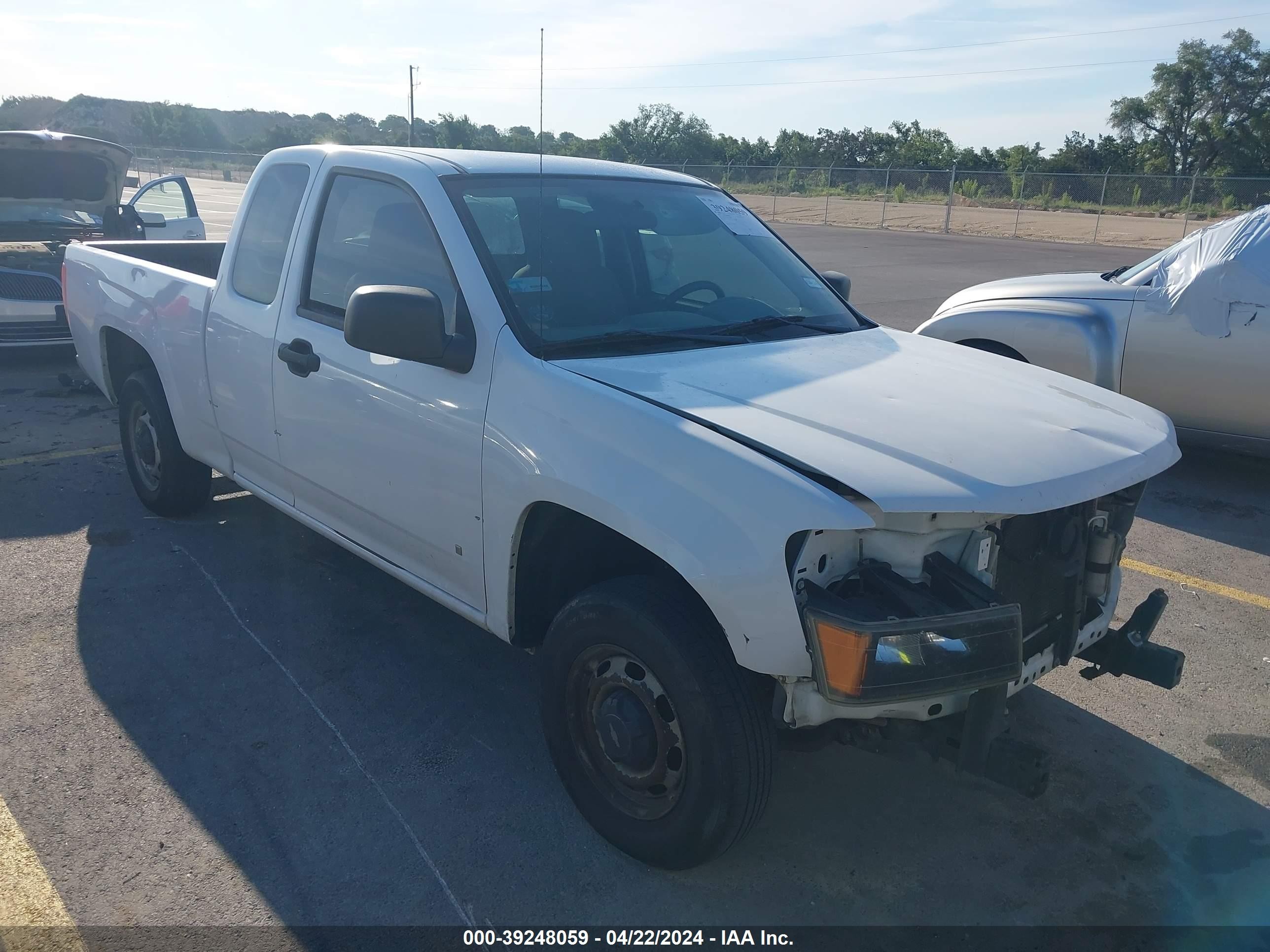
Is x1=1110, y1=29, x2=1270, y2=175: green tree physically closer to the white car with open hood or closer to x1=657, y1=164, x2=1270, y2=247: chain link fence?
x1=657, y1=164, x2=1270, y2=247: chain link fence

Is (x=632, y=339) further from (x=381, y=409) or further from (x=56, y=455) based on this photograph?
(x=56, y=455)

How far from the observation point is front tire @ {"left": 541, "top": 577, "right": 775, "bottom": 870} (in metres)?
2.59

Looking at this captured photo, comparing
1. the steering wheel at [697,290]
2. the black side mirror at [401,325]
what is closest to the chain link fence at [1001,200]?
the steering wheel at [697,290]

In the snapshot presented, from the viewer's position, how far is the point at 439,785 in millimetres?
3324

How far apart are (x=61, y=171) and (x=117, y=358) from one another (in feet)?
16.7

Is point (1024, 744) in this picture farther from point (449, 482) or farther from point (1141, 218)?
point (1141, 218)

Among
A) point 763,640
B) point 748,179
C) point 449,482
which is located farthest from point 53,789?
point 748,179

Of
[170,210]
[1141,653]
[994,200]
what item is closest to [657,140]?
[994,200]

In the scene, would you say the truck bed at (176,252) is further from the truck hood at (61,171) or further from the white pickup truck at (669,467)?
the truck hood at (61,171)

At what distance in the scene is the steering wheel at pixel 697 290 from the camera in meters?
3.72

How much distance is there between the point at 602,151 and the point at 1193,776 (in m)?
34.1

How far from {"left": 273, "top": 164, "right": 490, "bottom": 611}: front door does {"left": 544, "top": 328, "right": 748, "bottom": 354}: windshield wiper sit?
25cm

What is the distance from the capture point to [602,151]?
115ft

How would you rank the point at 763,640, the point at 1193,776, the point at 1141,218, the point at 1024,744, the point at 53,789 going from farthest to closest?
the point at 1141,218 → the point at 1193,776 → the point at 53,789 → the point at 1024,744 → the point at 763,640
